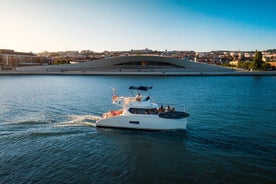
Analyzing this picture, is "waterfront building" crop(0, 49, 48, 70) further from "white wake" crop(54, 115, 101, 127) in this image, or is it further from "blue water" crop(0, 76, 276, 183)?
"blue water" crop(0, 76, 276, 183)

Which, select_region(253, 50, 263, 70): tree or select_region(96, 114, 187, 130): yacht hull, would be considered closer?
select_region(96, 114, 187, 130): yacht hull

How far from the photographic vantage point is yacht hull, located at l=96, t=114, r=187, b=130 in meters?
23.1

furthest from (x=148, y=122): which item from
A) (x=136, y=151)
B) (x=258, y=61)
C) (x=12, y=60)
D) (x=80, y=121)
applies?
(x=12, y=60)

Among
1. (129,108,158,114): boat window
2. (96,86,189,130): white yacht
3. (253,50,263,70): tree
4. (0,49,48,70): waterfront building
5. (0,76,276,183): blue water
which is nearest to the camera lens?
(0,76,276,183): blue water

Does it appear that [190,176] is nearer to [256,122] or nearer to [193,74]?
[256,122]

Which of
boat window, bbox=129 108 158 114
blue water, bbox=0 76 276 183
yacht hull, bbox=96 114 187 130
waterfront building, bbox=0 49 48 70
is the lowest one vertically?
blue water, bbox=0 76 276 183

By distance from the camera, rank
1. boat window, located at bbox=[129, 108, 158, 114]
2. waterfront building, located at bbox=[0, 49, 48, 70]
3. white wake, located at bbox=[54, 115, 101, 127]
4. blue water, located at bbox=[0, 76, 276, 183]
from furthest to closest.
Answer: waterfront building, located at bbox=[0, 49, 48, 70] < white wake, located at bbox=[54, 115, 101, 127] < boat window, located at bbox=[129, 108, 158, 114] < blue water, located at bbox=[0, 76, 276, 183]

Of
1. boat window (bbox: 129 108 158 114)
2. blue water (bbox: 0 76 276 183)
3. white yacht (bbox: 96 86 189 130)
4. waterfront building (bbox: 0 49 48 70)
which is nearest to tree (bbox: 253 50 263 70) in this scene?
blue water (bbox: 0 76 276 183)

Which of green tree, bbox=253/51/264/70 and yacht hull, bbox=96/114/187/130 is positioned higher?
green tree, bbox=253/51/264/70

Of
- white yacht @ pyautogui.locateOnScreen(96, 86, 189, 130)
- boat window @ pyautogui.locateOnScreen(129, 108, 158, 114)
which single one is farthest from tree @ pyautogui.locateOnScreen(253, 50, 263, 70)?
boat window @ pyautogui.locateOnScreen(129, 108, 158, 114)

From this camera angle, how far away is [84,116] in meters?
29.1

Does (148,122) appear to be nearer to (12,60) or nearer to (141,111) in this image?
(141,111)

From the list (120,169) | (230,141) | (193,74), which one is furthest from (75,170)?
(193,74)

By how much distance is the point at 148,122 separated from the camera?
2327 centimetres
